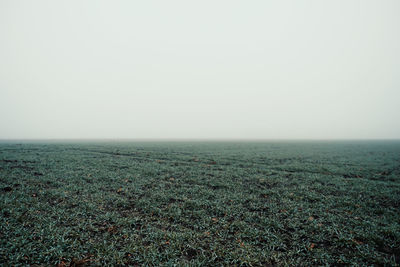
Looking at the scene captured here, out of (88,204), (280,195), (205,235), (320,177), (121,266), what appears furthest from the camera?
(320,177)

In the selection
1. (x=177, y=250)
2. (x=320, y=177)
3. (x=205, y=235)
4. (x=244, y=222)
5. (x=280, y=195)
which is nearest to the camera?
(x=177, y=250)

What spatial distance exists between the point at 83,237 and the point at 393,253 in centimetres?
1150

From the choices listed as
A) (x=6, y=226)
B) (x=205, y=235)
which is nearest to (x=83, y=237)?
(x=6, y=226)

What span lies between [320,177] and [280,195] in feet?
28.1

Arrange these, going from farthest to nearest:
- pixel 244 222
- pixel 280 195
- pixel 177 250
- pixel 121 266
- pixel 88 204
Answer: pixel 280 195 → pixel 88 204 → pixel 244 222 → pixel 177 250 → pixel 121 266

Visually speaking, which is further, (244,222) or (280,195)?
(280,195)

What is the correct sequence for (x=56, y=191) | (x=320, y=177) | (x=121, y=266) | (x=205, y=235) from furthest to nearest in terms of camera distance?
(x=320, y=177)
(x=56, y=191)
(x=205, y=235)
(x=121, y=266)

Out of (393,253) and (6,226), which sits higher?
(6,226)

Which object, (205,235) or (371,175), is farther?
(371,175)

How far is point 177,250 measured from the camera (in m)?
6.43

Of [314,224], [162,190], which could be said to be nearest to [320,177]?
[314,224]

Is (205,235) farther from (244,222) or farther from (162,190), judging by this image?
(162,190)

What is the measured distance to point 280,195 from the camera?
41.1ft

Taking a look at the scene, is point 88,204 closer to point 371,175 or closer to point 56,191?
point 56,191
